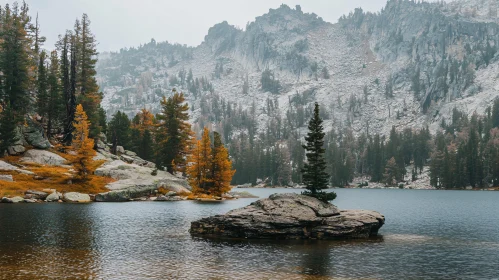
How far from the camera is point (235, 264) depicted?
28.8 meters

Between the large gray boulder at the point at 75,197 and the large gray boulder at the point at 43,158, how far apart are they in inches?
578

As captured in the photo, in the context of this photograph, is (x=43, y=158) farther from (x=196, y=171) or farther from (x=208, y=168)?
(x=208, y=168)

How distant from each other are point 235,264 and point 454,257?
19.8 meters

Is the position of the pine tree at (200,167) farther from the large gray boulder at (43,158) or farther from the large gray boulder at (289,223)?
the large gray boulder at (289,223)

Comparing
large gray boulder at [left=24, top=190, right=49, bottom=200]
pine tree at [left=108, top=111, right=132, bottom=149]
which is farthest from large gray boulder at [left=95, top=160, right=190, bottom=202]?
pine tree at [left=108, top=111, right=132, bottom=149]

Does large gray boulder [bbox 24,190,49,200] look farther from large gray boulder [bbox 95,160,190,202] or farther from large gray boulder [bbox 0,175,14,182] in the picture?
large gray boulder [bbox 95,160,190,202]

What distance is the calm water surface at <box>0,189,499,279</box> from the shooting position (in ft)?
85.9

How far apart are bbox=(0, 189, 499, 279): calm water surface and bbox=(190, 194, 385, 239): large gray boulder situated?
7.02 ft

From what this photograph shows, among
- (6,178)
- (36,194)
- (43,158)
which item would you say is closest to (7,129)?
(43,158)

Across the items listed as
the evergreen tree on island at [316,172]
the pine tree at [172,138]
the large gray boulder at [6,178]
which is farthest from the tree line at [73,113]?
the evergreen tree on island at [316,172]

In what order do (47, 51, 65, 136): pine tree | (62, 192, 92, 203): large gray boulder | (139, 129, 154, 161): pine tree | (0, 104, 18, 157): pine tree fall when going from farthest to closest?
(139, 129, 154, 161): pine tree, (47, 51, 65, 136): pine tree, (0, 104, 18, 157): pine tree, (62, 192, 92, 203): large gray boulder

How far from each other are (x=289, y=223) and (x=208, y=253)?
37.5ft

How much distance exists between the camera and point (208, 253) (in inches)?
1288

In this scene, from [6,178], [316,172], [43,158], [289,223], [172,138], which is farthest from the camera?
[172,138]
